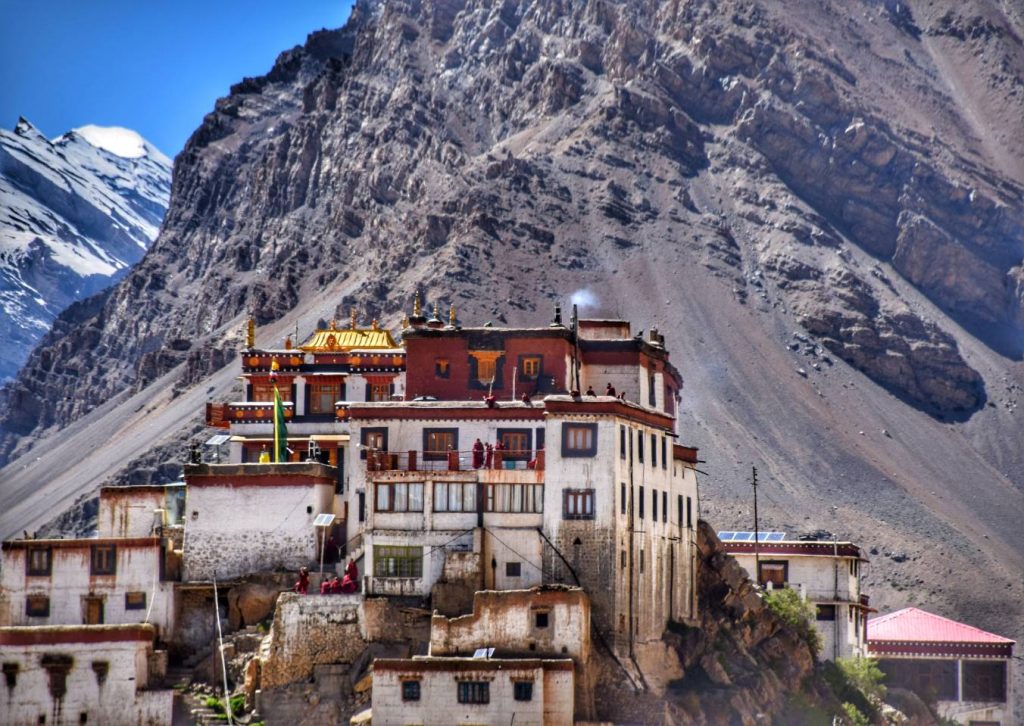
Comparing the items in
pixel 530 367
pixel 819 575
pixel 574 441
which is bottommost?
pixel 819 575

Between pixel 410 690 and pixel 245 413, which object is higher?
pixel 245 413

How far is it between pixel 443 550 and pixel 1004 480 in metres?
136

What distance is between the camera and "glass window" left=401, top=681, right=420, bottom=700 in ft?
218

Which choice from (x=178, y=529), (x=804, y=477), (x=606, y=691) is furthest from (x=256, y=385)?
(x=804, y=477)

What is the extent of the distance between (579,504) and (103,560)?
57.6 feet

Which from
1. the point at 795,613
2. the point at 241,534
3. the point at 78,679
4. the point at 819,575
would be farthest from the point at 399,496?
the point at 819,575

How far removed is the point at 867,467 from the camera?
186375mm

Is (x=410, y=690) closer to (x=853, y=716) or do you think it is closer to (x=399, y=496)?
(x=399, y=496)

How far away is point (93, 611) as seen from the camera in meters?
73.8

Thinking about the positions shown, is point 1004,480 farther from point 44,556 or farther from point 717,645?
point 44,556

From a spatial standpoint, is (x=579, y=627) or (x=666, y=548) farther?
(x=666, y=548)

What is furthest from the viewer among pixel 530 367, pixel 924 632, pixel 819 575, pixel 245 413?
pixel 924 632

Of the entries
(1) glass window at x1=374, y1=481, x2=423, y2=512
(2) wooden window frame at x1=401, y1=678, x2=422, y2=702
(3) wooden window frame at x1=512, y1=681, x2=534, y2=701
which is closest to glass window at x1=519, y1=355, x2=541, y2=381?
(1) glass window at x1=374, y1=481, x2=423, y2=512

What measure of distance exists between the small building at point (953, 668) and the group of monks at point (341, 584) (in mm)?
44682
